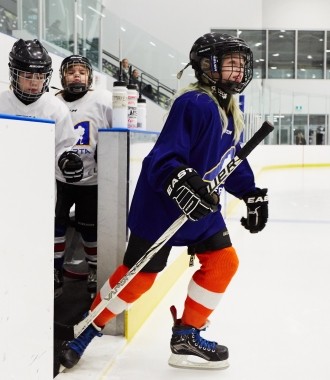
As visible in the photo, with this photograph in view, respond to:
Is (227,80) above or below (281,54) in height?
below

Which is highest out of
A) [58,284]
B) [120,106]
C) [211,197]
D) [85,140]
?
[120,106]

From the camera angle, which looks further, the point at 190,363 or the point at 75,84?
the point at 75,84

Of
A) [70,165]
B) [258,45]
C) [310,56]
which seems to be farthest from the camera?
[310,56]

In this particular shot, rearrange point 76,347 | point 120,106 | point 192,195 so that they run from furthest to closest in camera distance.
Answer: point 120,106 < point 76,347 < point 192,195

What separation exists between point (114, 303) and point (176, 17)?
11.0 m

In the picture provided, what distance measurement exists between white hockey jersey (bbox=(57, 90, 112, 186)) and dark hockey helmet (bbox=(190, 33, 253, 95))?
569 millimetres

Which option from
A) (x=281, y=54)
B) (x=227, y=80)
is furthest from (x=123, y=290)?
(x=281, y=54)

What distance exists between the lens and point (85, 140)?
205 centimetres

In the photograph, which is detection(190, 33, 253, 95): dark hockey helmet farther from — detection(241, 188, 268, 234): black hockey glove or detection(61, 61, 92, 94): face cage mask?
detection(61, 61, 92, 94): face cage mask

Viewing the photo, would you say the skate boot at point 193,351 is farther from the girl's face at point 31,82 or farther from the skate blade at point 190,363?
the girl's face at point 31,82

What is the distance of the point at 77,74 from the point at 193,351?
3.36 ft

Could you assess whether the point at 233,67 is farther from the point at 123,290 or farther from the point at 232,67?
the point at 123,290

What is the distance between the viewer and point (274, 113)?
473 inches

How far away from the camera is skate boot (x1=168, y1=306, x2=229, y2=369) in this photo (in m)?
1.64
